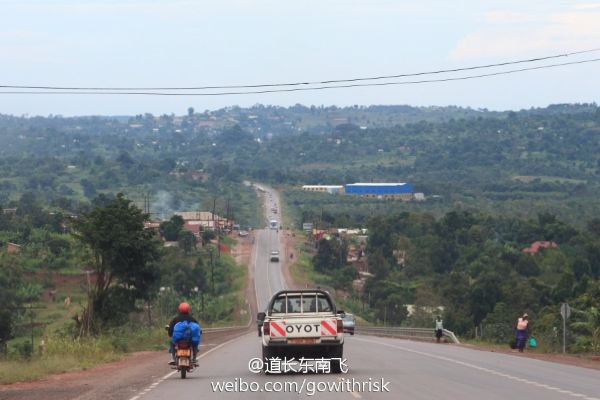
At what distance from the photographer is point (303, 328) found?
78.4 feet

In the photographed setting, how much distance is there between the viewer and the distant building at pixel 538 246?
10875 cm

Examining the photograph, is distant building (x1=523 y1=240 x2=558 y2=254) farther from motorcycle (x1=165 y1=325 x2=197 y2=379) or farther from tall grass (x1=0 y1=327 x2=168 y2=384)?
motorcycle (x1=165 y1=325 x2=197 y2=379)

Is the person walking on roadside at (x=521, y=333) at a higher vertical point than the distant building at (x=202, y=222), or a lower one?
lower

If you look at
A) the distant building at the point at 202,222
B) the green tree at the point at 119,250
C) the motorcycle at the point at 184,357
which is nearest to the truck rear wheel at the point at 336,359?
the motorcycle at the point at 184,357

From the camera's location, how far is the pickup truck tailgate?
23875 mm

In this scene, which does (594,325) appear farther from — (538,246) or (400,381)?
(538,246)

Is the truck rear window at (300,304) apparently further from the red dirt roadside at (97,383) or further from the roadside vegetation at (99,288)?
the roadside vegetation at (99,288)

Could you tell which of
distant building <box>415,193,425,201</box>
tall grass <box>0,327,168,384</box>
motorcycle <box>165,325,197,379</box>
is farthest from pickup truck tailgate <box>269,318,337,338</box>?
distant building <box>415,193,425,201</box>

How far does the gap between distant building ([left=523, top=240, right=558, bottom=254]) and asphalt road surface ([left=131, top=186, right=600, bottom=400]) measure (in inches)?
3076

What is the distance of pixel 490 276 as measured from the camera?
80.9 meters

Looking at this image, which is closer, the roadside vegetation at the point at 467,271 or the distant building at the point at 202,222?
the roadside vegetation at the point at 467,271

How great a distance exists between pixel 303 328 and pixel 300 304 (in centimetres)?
113

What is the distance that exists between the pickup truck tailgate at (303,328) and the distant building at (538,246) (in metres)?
85.6

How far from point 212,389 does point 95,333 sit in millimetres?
25666
